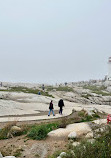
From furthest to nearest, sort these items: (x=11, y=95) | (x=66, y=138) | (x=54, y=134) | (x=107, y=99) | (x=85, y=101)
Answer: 1. (x=107, y=99)
2. (x=85, y=101)
3. (x=11, y=95)
4. (x=54, y=134)
5. (x=66, y=138)

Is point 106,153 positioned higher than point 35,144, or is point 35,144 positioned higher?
point 106,153

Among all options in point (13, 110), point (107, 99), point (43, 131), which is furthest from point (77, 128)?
point (107, 99)

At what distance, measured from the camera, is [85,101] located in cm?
4106

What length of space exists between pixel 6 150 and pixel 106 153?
20.5 ft

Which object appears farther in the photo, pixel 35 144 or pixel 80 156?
pixel 35 144

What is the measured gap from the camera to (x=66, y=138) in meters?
11.4

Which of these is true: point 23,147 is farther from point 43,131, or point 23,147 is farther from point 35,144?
point 43,131

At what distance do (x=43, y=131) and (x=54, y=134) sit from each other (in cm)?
93

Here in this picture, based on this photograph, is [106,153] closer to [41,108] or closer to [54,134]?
[54,134]

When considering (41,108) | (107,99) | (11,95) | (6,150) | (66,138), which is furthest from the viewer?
(107,99)

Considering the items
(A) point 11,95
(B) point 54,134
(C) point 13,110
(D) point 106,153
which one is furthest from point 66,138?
(A) point 11,95

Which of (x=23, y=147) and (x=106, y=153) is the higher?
(x=106, y=153)

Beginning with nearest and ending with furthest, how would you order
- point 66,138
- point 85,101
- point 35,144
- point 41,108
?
1. point 35,144
2. point 66,138
3. point 41,108
4. point 85,101

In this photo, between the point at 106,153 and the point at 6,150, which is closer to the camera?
the point at 106,153
